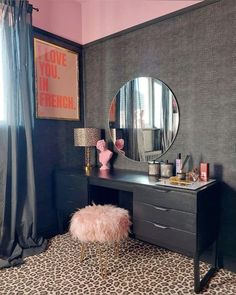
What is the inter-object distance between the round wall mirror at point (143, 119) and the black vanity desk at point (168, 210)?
0.92 ft

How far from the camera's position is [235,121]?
6.13ft

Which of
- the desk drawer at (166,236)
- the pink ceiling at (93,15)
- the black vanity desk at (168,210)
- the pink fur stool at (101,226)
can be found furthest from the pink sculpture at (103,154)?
the pink ceiling at (93,15)

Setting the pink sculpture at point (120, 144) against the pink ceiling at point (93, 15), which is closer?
the pink ceiling at point (93, 15)

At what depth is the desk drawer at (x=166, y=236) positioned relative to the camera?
1.65m

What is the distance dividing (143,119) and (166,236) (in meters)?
1.11

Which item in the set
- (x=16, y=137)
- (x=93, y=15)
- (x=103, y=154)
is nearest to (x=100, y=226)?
(x=103, y=154)

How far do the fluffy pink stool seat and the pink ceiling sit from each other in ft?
5.89

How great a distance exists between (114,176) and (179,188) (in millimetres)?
678

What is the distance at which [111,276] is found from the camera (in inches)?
73.4

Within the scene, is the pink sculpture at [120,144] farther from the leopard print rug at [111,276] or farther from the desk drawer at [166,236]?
the leopard print rug at [111,276]

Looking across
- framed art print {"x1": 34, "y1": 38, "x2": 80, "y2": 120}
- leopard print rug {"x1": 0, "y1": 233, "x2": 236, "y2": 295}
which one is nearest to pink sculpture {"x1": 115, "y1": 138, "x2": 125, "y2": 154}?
framed art print {"x1": 34, "y1": 38, "x2": 80, "y2": 120}

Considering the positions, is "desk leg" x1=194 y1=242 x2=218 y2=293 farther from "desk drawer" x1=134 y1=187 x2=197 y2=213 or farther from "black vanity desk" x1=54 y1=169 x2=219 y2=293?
"desk drawer" x1=134 y1=187 x2=197 y2=213

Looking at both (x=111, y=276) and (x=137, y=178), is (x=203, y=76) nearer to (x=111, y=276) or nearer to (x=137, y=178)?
(x=137, y=178)

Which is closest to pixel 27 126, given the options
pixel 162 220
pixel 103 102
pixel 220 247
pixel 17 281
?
pixel 103 102
